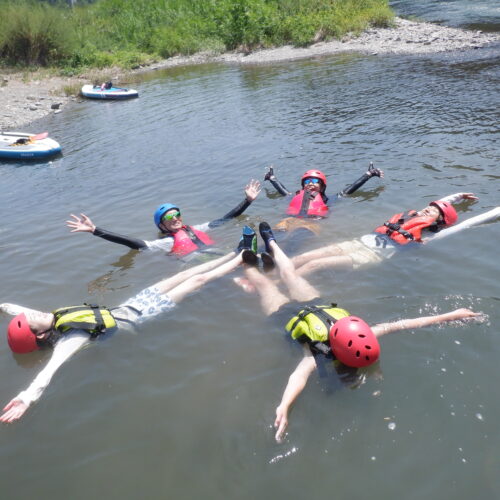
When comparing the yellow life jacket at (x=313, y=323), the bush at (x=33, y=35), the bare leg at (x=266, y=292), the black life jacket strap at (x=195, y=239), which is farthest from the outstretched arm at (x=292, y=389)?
the bush at (x=33, y=35)

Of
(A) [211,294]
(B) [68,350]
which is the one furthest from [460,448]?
(B) [68,350]

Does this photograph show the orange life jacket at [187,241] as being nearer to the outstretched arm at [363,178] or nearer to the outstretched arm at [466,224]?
the outstretched arm at [363,178]

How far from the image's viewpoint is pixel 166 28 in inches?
1614

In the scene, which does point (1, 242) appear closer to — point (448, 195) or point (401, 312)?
point (401, 312)

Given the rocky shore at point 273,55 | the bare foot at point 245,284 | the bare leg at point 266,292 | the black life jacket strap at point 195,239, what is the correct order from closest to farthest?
1. the bare leg at point 266,292
2. the bare foot at point 245,284
3. the black life jacket strap at point 195,239
4. the rocky shore at point 273,55

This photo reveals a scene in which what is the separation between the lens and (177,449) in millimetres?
4383

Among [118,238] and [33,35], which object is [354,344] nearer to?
[118,238]

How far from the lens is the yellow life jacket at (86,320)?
5.90 m

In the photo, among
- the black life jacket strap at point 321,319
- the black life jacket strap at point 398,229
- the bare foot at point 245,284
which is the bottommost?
the bare foot at point 245,284

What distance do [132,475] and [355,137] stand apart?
466 inches

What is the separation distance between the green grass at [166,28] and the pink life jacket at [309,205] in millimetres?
27549

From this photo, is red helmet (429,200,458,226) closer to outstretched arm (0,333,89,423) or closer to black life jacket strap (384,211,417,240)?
black life jacket strap (384,211,417,240)

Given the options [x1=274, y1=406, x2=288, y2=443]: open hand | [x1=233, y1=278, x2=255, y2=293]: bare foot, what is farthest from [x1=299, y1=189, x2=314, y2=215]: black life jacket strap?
[x1=274, y1=406, x2=288, y2=443]: open hand

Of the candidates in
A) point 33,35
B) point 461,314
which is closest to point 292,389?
point 461,314
